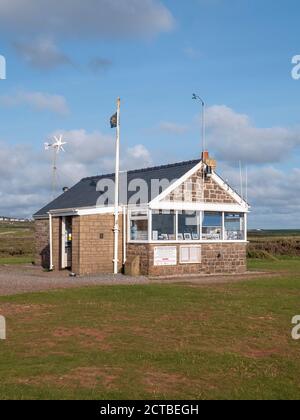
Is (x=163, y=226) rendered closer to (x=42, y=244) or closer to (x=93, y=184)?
(x=93, y=184)

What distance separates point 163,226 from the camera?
26.0 meters

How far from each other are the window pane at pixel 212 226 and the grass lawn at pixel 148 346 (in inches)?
359

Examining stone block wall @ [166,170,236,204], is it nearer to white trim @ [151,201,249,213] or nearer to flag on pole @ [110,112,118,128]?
white trim @ [151,201,249,213]

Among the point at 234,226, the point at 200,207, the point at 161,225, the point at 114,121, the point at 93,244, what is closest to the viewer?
the point at 93,244

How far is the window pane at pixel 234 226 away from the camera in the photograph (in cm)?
2856

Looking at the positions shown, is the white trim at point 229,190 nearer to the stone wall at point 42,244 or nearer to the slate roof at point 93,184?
the slate roof at point 93,184

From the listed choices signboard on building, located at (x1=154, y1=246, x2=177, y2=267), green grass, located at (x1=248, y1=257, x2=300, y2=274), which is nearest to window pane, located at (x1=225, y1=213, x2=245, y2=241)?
green grass, located at (x1=248, y1=257, x2=300, y2=274)

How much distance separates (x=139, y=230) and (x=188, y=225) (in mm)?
2416

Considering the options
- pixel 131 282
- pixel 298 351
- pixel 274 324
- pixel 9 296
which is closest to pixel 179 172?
pixel 131 282

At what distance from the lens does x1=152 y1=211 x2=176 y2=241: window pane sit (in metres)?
25.6

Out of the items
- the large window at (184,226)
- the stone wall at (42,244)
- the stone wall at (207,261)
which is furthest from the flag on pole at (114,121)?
the stone wall at (42,244)

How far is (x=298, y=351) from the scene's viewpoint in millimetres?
11109

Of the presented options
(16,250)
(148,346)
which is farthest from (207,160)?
(16,250)
